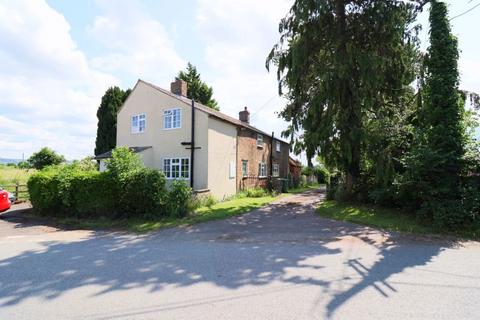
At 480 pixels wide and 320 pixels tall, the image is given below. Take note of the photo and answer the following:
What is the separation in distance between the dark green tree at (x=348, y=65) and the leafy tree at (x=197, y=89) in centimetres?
2853

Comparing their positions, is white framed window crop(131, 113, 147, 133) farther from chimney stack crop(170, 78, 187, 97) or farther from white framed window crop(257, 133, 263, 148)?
white framed window crop(257, 133, 263, 148)

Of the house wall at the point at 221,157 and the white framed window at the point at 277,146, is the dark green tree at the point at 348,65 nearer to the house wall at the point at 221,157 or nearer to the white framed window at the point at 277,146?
the house wall at the point at 221,157

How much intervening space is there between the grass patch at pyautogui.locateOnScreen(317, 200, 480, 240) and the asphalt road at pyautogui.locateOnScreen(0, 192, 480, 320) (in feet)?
3.03

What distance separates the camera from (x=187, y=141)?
769 inches

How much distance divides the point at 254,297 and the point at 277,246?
3590mm

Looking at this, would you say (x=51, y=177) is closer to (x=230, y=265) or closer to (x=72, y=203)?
(x=72, y=203)

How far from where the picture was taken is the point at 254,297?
4.88m

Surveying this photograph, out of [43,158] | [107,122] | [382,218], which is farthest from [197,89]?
[382,218]

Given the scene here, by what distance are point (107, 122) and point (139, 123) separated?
1258 centimetres

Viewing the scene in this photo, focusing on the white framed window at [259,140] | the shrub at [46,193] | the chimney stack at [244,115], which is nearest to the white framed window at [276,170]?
the white framed window at [259,140]

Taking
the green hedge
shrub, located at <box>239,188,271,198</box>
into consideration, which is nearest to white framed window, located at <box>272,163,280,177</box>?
shrub, located at <box>239,188,271,198</box>

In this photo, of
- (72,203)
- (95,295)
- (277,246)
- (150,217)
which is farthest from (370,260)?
(72,203)

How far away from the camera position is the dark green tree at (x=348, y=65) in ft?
44.4

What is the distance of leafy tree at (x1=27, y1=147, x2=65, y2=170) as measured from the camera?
1181 inches
